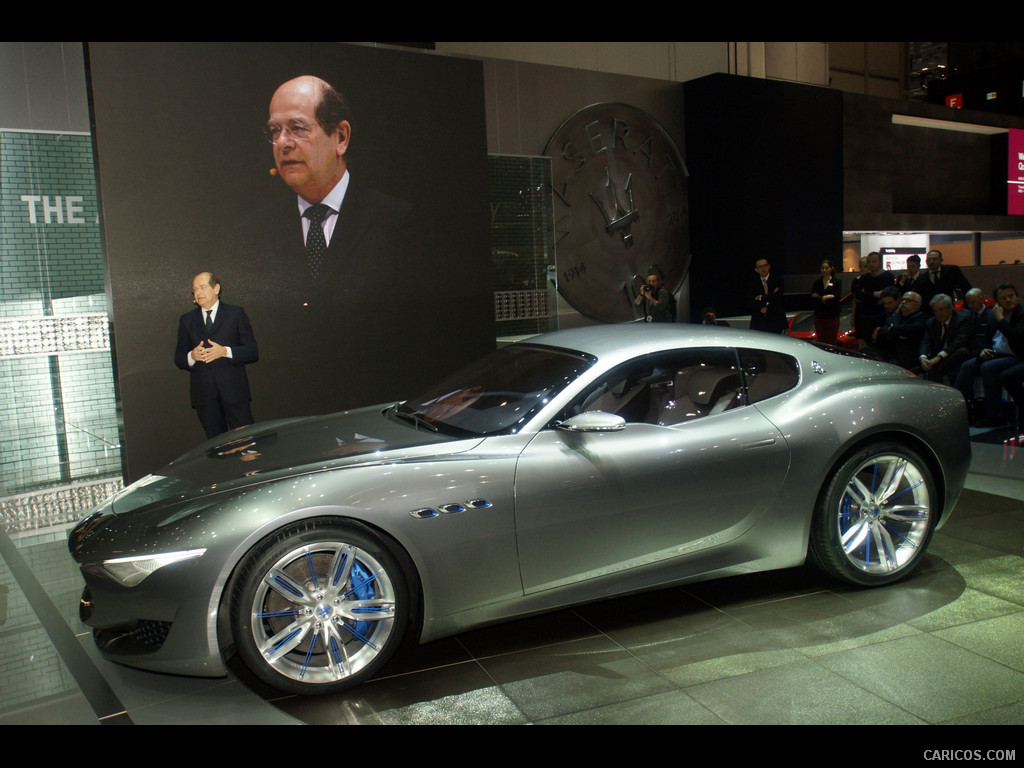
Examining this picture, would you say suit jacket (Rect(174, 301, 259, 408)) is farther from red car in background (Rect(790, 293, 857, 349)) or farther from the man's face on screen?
red car in background (Rect(790, 293, 857, 349))

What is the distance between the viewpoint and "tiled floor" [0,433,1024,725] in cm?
271

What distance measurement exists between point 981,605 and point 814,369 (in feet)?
4.00

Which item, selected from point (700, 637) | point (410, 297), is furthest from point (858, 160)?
point (700, 637)

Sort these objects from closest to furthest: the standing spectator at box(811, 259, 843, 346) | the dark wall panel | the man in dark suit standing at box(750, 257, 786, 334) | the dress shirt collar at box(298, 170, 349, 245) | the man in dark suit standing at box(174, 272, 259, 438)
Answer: the man in dark suit standing at box(174, 272, 259, 438), the dress shirt collar at box(298, 170, 349, 245), the man in dark suit standing at box(750, 257, 786, 334), the standing spectator at box(811, 259, 843, 346), the dark wall panel

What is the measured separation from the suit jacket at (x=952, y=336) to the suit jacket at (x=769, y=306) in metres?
1.97

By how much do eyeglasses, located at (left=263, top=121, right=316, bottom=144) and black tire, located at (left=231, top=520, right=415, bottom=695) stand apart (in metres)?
5.65

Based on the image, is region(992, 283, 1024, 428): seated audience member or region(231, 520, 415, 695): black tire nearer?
region(231, 520, 415, 695): black tire

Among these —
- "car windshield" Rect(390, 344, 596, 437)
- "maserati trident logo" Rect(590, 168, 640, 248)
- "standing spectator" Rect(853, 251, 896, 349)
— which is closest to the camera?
"car windshield" Rect(390, 344, 596, 437)

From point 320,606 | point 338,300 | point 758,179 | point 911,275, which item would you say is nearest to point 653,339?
point 320,606

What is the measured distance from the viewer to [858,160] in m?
14.3

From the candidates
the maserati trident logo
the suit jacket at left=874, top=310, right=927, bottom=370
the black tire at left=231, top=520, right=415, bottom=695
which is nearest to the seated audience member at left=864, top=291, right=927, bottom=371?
the suit jacket at left=874, top=310, right=927, bottom=370

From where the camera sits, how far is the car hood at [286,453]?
9.87 feet

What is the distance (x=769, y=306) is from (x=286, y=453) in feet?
24.5
